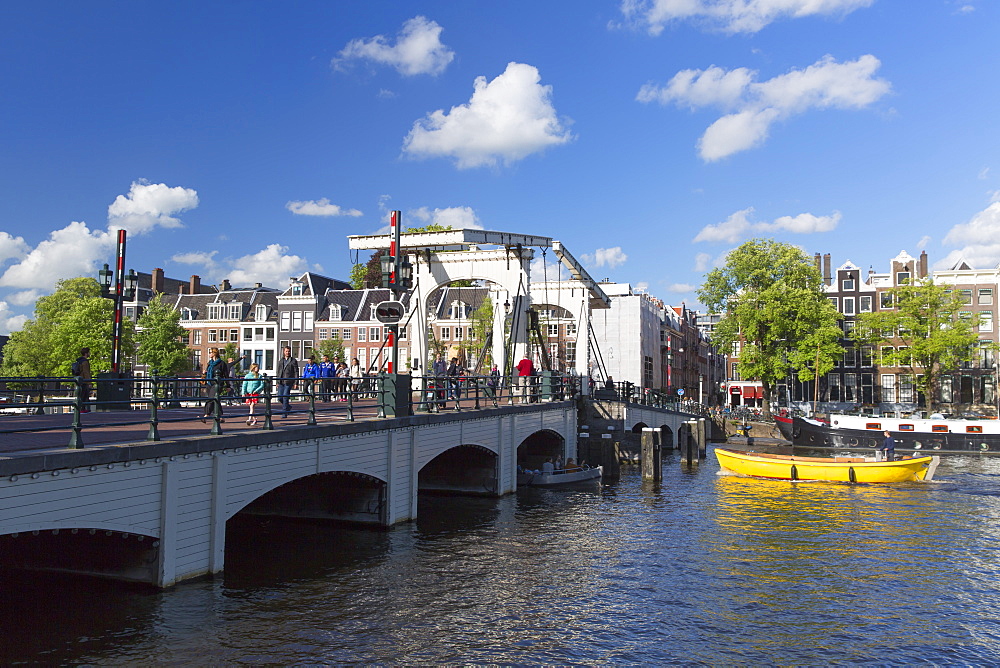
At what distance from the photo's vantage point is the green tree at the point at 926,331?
5609 centimetres

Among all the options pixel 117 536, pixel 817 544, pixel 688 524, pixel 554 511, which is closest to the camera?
pixel 117 536

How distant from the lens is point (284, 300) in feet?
233

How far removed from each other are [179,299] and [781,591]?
2917 inches

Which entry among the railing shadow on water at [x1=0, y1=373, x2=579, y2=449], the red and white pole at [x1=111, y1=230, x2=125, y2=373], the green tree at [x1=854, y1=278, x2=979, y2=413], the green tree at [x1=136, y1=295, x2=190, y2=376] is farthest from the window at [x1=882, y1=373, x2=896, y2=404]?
the red and white pole at [x1=111, y1=230, x2=125, y2=373]

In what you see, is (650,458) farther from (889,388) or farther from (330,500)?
(889,388)

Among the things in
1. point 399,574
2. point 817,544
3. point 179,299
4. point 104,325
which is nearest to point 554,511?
point 817,544

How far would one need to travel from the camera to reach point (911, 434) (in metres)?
45.8

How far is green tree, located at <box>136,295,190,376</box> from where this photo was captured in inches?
2242

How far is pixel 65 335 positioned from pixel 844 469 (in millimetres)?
50050

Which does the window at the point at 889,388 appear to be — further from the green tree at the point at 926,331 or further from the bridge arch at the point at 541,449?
the bridge arch at the point at 541,449

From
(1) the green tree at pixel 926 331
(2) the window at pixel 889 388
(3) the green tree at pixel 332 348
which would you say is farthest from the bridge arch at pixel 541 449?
(2) the window at pixel 889 388

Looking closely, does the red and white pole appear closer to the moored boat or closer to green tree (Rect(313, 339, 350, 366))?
the moored boat

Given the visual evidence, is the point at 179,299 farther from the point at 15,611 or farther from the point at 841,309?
the point at 15,611

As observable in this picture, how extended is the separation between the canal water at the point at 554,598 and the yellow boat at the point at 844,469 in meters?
7.21
